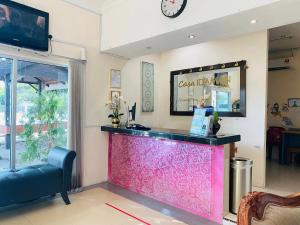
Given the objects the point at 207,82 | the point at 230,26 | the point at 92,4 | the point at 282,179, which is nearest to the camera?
the point at 230,26

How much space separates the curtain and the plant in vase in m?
0.66

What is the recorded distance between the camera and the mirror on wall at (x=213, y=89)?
455 centimetres

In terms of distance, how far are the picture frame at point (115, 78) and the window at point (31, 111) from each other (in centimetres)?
89

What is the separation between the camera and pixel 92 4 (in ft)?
13.5

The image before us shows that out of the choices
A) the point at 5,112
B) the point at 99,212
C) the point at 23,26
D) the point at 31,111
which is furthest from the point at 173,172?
the point at 23,26

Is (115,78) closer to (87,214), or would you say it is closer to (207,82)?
(207,82)

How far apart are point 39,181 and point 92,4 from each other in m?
3.10

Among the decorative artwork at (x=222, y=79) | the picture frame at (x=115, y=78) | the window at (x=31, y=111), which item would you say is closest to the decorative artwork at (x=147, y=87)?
the picture frame at (x=115, y=78)

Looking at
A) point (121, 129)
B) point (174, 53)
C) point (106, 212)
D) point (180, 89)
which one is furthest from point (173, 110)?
point (106, 212)

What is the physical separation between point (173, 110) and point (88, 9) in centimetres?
299

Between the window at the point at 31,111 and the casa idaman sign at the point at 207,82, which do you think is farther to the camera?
the casa idaman sign at the point at 207,82

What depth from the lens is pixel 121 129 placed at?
404 cm

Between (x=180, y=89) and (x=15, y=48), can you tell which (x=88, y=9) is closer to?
(x=15, y=48)

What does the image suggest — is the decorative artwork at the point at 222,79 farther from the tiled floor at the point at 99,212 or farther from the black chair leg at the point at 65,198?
the black chair leg at the point at 65,198
